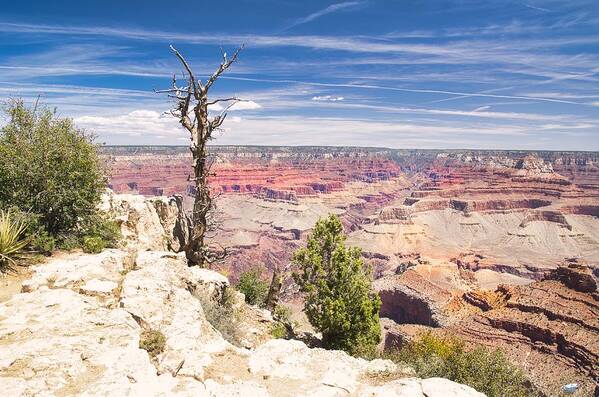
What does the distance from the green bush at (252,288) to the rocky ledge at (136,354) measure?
1333cm

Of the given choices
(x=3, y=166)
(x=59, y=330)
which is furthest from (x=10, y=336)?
(x=3, y=166)

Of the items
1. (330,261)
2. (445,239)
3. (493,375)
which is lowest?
(445,239)

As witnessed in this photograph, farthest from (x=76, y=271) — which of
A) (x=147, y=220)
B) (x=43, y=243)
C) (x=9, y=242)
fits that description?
(x=147, y=220)

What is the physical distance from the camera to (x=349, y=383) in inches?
329

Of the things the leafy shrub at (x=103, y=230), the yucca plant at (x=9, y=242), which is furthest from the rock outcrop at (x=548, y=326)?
the yucca plant at (x=9, y=242)

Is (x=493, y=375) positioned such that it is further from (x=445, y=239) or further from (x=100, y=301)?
(x=445, y=239)

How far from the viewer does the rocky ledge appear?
7.02m

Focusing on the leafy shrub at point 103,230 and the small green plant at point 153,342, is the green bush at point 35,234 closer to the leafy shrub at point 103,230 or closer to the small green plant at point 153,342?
the leafy shrub at point 103,230

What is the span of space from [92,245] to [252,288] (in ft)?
41.0

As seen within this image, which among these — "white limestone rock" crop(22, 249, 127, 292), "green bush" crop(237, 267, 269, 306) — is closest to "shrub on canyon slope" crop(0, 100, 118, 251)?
"white limestone rock" crop(22, 249, 127, 292)

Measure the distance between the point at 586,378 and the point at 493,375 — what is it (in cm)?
3518

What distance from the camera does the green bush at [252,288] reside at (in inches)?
977

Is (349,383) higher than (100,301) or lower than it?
lower

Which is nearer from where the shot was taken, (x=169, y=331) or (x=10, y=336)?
(x=10, y=336)
